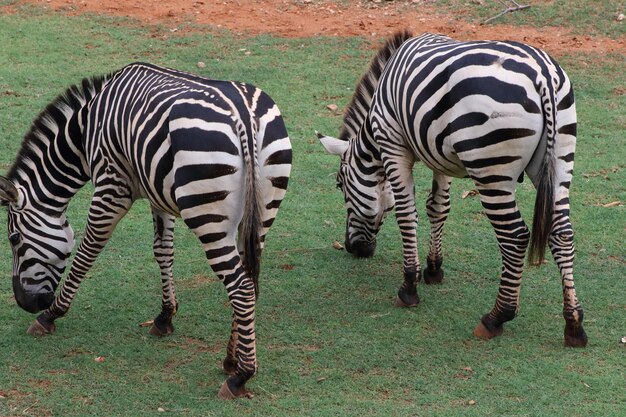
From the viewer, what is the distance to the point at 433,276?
8.53m

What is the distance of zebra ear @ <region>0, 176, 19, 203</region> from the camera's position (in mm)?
7157

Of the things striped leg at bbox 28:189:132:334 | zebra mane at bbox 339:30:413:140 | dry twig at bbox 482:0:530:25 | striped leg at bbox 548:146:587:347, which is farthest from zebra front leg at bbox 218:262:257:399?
dry twig at bbox 482:0:530:25

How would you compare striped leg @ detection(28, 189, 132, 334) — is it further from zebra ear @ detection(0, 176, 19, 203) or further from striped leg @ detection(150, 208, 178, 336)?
zebra ear @ detection(0, 176, 19, 203)

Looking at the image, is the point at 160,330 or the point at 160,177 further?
the point at 160,330

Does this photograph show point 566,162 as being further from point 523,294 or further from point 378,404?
point 378,404

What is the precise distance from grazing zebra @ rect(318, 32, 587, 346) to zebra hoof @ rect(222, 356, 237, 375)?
197cm

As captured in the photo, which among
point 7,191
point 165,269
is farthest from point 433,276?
point 7,191

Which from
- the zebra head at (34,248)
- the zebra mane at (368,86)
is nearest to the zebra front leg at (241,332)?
the zebra head at (34,248)

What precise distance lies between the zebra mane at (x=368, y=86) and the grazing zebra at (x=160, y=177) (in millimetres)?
2375

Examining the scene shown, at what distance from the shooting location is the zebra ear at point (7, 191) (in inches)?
282

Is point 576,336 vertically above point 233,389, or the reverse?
point 576,336

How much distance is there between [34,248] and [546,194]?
13.4 ft

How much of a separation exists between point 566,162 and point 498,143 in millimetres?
606

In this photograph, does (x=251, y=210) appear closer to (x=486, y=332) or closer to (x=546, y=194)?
(x=546, y=194)
